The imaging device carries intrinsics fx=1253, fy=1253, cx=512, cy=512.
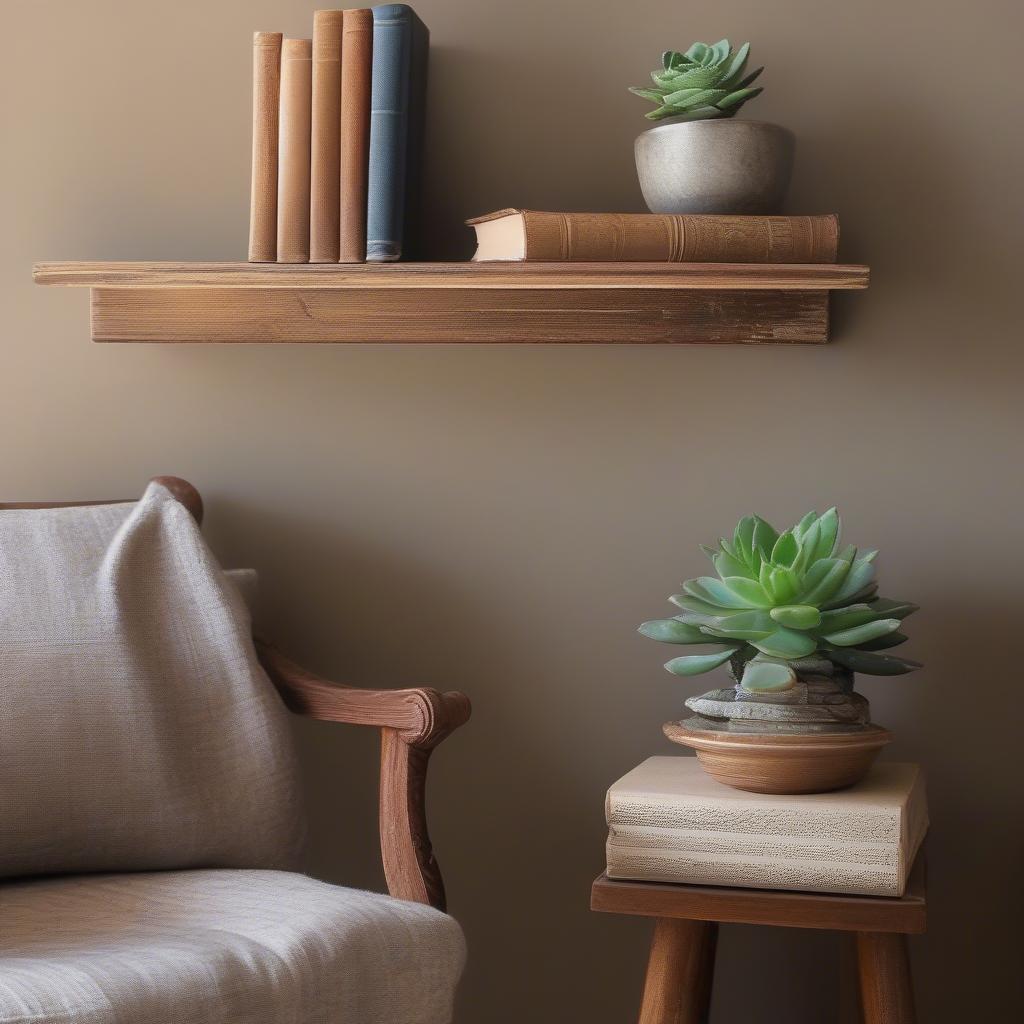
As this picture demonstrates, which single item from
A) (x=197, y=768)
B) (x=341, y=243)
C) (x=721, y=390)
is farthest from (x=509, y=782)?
(x=341, y=243)

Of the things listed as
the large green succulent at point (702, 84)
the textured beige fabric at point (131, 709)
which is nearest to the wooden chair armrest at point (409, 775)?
the textured beige fabric at point (131, 709)

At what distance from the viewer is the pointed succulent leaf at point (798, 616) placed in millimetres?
1059

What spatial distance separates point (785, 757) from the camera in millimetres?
1038

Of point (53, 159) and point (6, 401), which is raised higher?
point (53, 159)

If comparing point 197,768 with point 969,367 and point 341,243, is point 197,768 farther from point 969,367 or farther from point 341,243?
point 969,367

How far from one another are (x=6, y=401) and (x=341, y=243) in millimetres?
488

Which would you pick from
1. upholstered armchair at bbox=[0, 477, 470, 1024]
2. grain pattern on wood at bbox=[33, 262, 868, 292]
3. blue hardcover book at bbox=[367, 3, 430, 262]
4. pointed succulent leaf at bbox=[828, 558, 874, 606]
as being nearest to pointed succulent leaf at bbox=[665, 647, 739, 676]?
pointed succulent leaf at bbox=[828, 558, 874, 606]

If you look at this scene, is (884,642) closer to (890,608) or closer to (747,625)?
(890,608)

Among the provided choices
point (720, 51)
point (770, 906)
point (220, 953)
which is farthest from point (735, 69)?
point (220, 953)

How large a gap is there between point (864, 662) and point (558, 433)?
449 mm

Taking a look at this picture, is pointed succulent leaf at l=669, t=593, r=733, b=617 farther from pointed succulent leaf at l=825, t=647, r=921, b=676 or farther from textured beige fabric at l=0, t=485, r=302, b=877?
textured beige fabric at l=0, t=485, r=302, b=877

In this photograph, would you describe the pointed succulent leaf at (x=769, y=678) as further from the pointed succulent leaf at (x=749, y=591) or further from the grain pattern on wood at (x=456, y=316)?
the grain pattern on wood at (x=456, y=316)

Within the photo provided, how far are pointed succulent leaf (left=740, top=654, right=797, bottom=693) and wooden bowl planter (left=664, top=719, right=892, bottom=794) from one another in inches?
1.5

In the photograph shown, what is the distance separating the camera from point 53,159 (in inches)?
56.8
